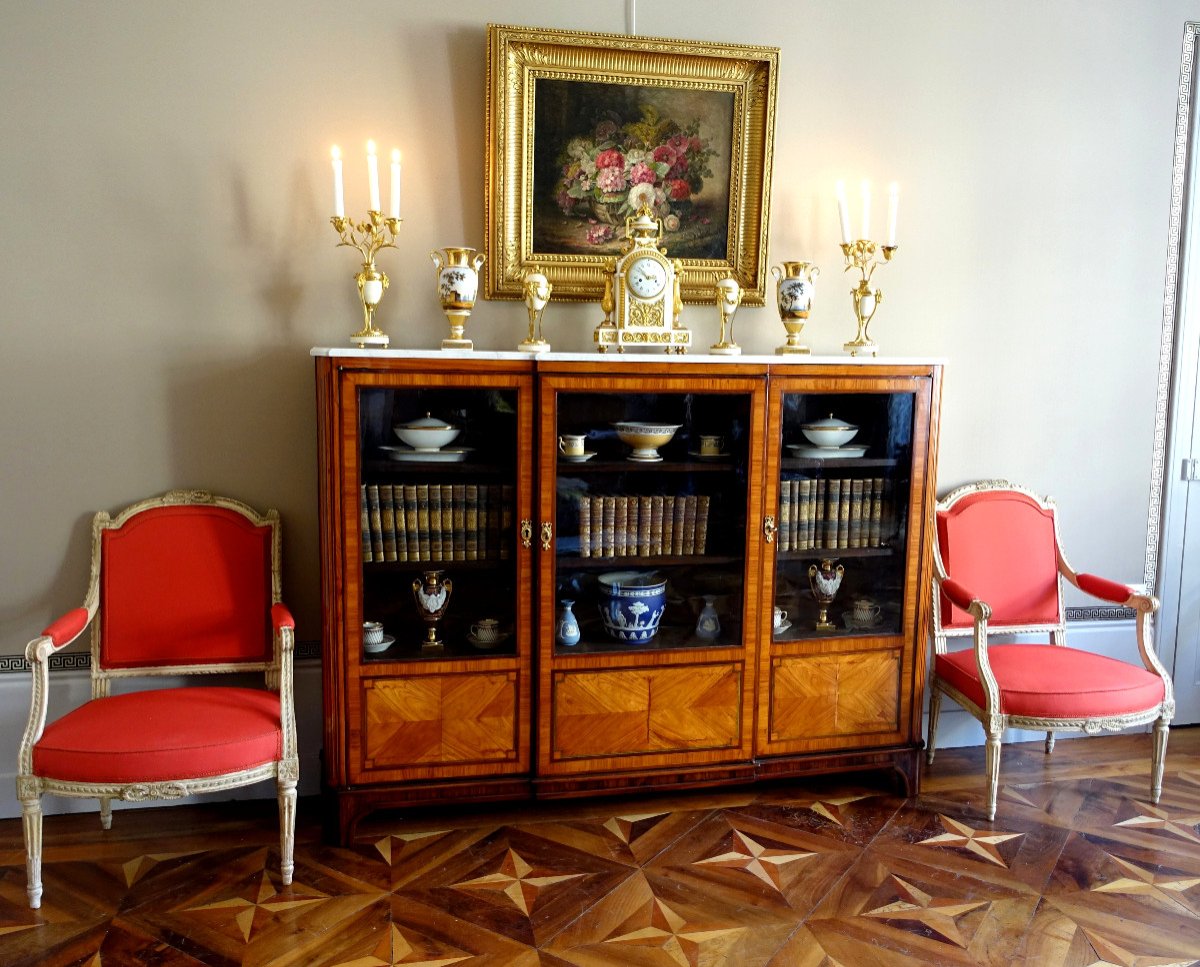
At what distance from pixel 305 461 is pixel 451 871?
120 centimetres

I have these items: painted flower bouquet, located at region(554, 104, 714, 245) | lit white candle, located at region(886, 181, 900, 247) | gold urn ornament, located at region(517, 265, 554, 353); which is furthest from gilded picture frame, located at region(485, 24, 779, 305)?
lit white candle, located at region(886, 181, 900, 247)

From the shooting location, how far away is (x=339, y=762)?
2523 millimetres

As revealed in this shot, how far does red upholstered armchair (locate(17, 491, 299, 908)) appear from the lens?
2.23 m

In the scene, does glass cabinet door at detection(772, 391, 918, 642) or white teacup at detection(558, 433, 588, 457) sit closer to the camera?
white teacup at detection(558, 433, 588, 457)

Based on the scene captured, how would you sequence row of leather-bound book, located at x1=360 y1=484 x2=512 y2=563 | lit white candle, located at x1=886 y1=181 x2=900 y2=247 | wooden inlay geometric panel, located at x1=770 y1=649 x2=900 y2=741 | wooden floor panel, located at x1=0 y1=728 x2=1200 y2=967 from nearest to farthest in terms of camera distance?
wooden floor panel, located at x1=0 y1=728 x2=1200 y2=967 → row of leather-bound book, located at x1=360 y1=484 x2=512 y2=563 → wooden inlay geometric panel, located at x1=770 y1=649 x2=900 y2=741 → lit white candle, located at x1=886 y1=181 x2=900 y2=247

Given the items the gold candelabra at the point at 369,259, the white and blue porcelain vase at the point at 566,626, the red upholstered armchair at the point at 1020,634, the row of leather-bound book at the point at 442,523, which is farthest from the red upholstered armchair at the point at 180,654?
the red upholstered armchair at the point at 1020,634

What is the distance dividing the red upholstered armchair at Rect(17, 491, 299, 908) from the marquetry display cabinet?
9.2 inches

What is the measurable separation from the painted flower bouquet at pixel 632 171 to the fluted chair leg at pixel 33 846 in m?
2.07

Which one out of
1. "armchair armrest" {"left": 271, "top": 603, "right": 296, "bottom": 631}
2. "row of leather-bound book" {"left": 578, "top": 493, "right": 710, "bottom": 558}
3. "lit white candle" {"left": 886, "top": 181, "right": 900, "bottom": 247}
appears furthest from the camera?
"lit white candle" {"left": 886, "top": 181, "right": 900, "bottom": 247}

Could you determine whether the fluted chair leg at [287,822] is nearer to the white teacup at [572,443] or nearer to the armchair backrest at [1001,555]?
the white teacup at [572,443]

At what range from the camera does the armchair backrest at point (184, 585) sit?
8.55 ft

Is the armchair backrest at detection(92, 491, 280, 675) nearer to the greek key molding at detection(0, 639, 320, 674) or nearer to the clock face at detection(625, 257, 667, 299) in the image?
the greek key molding at detection(0, 639, 320, 674)

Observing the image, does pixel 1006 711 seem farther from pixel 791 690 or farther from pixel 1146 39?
pixel 1146 39

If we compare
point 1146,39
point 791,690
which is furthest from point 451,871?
point 1146,39
